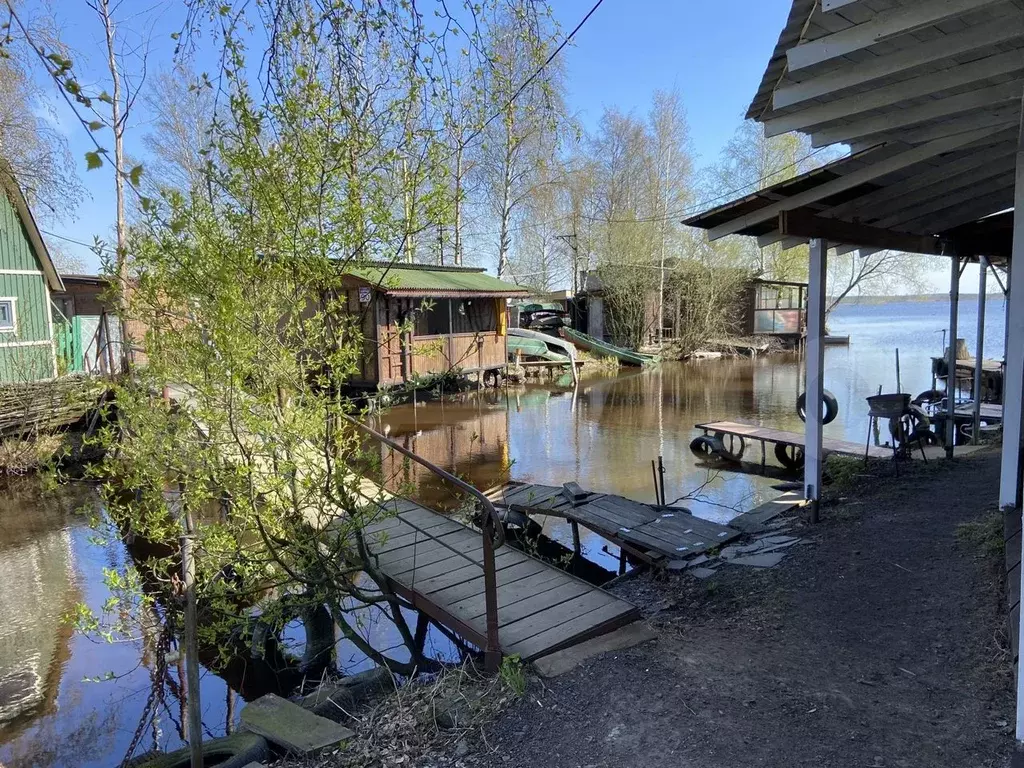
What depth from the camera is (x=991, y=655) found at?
3135 mm

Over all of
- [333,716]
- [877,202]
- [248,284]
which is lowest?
[333,716]

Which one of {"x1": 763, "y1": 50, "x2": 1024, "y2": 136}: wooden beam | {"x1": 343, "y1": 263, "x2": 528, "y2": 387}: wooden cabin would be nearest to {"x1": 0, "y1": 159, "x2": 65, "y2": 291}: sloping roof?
{"x1": 343, "y1": 263, "x2": 528, "y2": 387}: wooden cabin

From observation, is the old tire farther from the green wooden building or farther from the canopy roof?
the green wooden building

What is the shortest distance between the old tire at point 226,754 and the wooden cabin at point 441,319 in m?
9.40

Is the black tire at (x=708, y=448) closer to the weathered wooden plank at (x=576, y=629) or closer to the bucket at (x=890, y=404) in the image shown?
the bucket at (x=890, y=404)

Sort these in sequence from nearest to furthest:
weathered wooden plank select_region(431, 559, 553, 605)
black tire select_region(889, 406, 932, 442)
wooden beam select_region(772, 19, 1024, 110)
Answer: wooden beam select_region(772, 19, 1024, 110), weathered wooden plank select_region(431, 559, 553, 605), black tire select_region(889, 406, 932, 442)

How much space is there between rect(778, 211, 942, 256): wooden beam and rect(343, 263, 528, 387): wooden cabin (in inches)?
321

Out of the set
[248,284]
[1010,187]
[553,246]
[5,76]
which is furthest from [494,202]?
[248,284]

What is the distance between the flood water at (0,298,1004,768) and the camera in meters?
Answer: 4.94

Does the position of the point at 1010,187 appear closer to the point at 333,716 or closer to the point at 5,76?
the point at 333,716

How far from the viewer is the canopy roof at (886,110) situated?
314 cm

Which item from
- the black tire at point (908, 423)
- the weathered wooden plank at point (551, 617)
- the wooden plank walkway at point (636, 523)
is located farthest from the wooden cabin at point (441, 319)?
the weathered wooden plank at point (551, 617)

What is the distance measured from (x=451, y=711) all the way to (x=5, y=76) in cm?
1214

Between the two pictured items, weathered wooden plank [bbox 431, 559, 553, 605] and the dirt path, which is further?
weathered wooden plank [bbox 431, 559, 553, 605]
